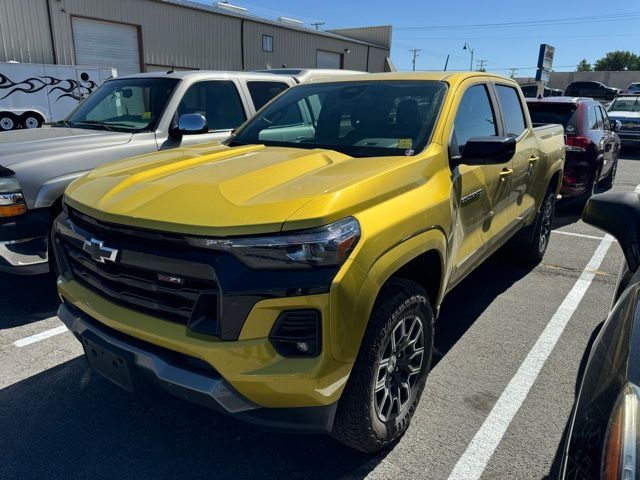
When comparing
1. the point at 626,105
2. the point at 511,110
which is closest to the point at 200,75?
the point at 511,110

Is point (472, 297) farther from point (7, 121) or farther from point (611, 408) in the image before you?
point (7, 121)

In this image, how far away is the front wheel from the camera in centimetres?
214

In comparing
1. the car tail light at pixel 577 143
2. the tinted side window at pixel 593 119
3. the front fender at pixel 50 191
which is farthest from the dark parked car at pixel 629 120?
the front fender at pixel 50 191

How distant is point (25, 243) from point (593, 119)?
8.13 metres

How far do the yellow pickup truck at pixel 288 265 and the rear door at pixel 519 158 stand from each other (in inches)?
39.3

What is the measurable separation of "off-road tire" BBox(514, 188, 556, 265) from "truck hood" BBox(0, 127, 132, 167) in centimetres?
409

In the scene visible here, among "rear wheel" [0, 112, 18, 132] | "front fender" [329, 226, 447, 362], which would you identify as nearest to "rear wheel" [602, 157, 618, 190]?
"front fender" [329, 226, 447, 362]

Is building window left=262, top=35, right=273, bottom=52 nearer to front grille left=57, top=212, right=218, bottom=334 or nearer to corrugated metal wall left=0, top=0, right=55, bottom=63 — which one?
corrugated metal wall left=0, top=0, right=55, bottom=63

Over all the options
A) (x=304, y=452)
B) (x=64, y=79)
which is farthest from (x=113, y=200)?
(x=64, y=79)

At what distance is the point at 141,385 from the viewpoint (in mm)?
2160

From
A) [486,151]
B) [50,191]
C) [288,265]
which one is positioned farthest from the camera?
[50,191]

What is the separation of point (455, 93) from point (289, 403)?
222 centimetres

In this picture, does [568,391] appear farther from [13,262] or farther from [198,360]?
[13,262]

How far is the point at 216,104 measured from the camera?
545 centimetres
